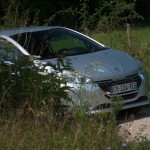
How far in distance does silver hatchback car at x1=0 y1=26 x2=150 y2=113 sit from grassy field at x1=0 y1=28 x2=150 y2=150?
1.46 m

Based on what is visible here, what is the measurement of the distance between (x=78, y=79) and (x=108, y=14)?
23.1 feet

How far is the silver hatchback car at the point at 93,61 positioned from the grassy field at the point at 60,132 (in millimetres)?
1460

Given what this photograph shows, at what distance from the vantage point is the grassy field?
5801mm

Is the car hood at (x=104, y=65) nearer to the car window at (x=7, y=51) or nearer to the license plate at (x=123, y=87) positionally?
the license plate at (x=123, y=87)

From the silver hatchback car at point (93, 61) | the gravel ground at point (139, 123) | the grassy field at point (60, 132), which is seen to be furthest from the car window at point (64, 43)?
the grassy field at point (60, 132)

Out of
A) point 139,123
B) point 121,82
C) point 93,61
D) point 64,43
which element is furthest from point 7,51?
point 64,43

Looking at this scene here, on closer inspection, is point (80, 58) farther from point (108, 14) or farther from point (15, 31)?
point (108, 14)

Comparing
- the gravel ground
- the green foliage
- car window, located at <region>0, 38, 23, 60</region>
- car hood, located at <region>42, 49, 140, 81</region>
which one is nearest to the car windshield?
car hood, located at <region>42, 49, 140, 81</region>

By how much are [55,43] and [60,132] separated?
4.11 m

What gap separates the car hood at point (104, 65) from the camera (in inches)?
346

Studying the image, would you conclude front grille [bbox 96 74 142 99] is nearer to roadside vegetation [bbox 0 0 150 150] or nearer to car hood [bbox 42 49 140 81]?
car hood [bbox 42 49 140 81]

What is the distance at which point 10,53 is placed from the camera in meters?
7.81

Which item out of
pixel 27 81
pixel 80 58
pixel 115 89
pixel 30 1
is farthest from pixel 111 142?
pixel 30 1

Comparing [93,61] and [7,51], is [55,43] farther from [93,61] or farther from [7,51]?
[7,51]
